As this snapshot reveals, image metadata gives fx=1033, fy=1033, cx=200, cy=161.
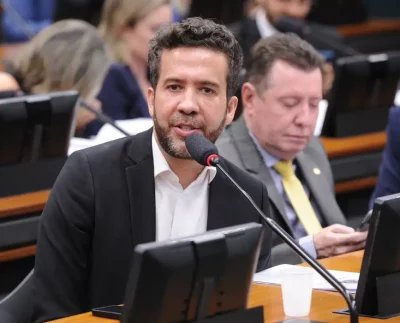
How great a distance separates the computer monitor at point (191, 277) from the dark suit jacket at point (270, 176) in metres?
1.12

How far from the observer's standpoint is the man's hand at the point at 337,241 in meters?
2.99

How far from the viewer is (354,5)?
885 cm

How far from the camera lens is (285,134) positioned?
3.27 meters

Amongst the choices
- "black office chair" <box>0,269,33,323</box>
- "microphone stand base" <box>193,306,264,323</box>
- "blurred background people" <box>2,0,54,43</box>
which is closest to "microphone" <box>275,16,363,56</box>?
"blurred background people" <box>2,0,54,43</box>

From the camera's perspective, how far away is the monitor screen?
5.90ft

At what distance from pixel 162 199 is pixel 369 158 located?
2.09 metres

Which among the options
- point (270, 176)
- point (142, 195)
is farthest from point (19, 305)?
point (270, 176)

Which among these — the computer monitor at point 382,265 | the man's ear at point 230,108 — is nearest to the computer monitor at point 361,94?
the man's ear at point 230,108

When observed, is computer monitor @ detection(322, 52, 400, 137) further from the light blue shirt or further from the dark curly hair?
the dark curly hair

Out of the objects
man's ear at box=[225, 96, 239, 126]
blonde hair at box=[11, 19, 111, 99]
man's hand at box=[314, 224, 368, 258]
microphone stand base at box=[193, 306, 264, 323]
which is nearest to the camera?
microphone stand base at box=[193, 306, 264, 323]

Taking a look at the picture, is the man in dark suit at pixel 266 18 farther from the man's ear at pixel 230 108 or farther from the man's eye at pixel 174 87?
the man's eye at pixel 174 87

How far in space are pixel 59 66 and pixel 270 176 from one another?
1305 mm

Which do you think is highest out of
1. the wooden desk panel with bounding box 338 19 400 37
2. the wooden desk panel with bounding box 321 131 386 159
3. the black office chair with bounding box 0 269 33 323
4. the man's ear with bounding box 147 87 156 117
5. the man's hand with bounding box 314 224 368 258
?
the man's ear with bounding box 147 87 156 117

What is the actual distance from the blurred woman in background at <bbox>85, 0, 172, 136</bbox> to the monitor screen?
9.55ft
